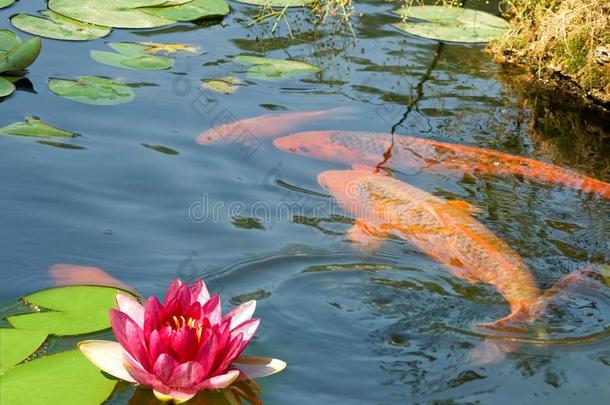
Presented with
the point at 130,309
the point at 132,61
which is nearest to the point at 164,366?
the point at 130,309

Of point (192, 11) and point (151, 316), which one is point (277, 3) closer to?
point (192, 11)

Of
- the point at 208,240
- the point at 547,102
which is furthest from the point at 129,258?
the point at 547,102

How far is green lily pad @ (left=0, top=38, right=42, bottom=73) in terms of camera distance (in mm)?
5281

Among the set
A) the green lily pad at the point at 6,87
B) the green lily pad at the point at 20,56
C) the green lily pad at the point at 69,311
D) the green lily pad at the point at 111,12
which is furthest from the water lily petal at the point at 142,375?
the green lily pad at the point at 111,12

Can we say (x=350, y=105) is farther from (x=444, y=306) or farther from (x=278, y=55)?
(x=444, y=306)

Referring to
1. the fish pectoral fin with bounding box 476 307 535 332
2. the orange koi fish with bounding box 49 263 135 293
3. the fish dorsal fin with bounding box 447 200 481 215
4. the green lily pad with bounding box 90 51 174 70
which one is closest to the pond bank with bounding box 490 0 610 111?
the fish dorsal fin with bounding box 447 200 481 215

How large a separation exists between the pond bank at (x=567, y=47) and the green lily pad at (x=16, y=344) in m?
4.43

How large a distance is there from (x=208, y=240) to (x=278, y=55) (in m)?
2.59

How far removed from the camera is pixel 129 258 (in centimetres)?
365

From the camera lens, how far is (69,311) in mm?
3043

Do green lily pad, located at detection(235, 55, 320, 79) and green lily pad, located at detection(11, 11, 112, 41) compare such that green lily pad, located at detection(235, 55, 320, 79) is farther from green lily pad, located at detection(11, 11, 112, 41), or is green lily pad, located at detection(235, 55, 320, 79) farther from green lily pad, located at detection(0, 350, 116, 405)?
green lily pad, located at detection(0, 350, 116, 405)

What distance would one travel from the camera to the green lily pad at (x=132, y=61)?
555cm

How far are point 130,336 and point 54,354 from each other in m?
0.34

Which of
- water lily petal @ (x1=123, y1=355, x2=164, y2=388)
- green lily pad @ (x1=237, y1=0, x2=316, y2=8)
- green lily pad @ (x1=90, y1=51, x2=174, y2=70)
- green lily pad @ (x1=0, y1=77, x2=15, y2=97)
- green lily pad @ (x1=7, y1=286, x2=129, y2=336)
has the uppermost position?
green lily pad @ (x1=237, y1=0, x2=316, y2=8)
